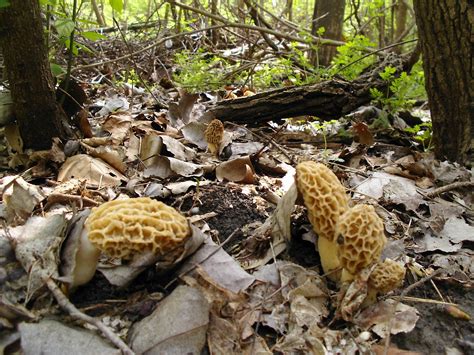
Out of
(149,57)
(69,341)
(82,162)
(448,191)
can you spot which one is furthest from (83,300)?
(149,57)

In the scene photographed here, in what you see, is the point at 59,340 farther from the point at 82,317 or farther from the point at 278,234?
the point at 278,234

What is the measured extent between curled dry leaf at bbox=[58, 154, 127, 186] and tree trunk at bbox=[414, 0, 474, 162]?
Result: 243 cm

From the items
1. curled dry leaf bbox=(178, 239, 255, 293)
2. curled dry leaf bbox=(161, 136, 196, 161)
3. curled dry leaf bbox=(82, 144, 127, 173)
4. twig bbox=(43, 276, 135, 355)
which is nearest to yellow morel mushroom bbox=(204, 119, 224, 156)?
curled dry leaf bbox=(161, 136, 196, 161)

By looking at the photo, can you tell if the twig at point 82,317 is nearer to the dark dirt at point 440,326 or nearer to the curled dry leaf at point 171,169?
the dark dirt at point 440,326

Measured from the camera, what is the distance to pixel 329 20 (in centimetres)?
697

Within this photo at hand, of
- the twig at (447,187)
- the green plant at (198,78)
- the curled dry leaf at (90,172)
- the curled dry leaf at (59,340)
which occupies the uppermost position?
the green plant at (198,78)

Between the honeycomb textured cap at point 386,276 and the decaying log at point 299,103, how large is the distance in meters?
2.41

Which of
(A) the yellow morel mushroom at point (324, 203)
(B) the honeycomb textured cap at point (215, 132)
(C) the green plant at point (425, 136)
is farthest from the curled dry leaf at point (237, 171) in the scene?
(C) the green plant at point (425, 136)

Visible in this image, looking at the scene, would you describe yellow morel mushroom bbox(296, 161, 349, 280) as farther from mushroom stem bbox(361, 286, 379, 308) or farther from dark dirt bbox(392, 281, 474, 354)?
dark dirt bbox(392, 281, 474, 354)

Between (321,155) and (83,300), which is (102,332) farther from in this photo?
(321,155)

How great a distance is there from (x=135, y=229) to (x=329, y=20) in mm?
6249

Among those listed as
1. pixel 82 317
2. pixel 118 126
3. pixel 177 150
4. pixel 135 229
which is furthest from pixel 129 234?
pixel 118 126

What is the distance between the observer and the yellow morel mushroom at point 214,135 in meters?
3.40

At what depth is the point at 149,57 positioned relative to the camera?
6750 millimetres
